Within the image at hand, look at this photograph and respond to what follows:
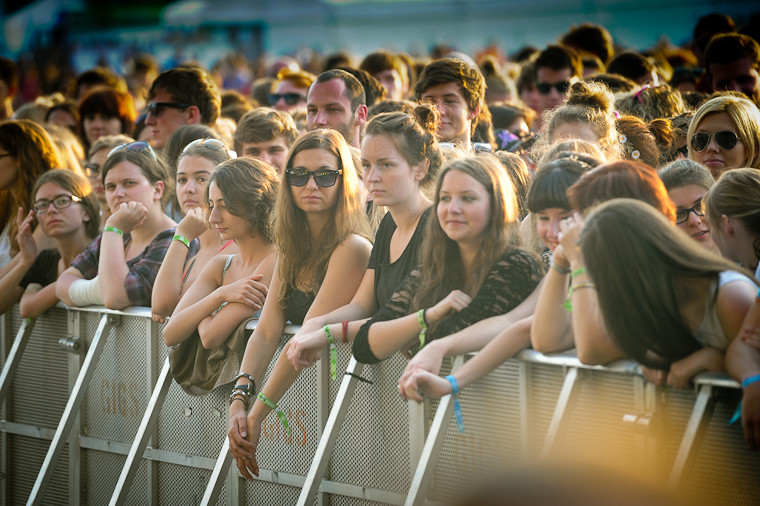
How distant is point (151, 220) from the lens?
5.91 metres

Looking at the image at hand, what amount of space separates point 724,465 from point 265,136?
3844mm

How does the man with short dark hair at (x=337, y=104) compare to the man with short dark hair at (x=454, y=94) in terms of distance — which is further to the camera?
the man with short dark hair at (x=337, y=104)

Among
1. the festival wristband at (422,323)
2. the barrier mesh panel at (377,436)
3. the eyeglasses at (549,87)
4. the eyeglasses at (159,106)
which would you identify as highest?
the eyeglasses at (549,87)

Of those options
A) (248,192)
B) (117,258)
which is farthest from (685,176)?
(117,258)

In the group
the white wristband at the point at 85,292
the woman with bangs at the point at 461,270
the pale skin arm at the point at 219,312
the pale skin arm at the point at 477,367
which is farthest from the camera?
the white wristband at the point at 85,292

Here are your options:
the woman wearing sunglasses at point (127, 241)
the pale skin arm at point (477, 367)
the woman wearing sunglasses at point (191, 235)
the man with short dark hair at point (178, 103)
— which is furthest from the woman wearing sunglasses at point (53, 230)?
the pale skin arm at point (477, 367)

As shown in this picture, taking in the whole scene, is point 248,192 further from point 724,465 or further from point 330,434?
point 724,465

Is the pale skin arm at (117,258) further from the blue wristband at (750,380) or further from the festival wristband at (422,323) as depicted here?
the blue wristband at (750,380)

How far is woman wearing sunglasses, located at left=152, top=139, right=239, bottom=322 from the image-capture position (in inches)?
203

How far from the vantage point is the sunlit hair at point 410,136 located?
446 centimetres

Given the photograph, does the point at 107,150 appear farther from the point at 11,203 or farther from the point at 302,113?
the point at 302,113

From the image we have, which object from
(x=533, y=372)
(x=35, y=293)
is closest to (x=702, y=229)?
(x=533, y=372)

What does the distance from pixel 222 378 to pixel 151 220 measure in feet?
4.90

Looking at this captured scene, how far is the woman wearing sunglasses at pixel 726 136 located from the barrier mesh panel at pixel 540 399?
1877 mm
